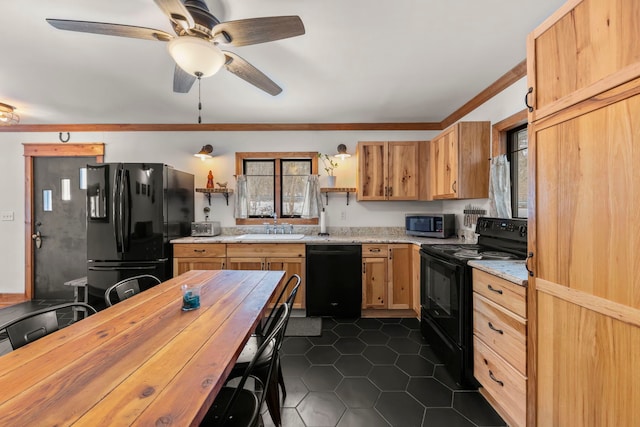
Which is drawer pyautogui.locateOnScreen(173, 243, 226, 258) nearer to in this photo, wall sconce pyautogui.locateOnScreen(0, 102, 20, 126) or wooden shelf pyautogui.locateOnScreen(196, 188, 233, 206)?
wooden shelf pyautogui.locateOnScreen(196, 188, 233, 206)

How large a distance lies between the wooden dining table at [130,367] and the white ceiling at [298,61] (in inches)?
68.1

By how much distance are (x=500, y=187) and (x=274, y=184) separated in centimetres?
267

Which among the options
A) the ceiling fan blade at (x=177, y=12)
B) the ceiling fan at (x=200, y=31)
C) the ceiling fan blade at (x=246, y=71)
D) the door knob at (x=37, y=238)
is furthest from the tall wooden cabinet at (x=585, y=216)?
the door knob at (x=37, y=238)

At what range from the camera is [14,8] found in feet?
5.10

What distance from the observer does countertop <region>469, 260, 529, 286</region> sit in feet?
4.70

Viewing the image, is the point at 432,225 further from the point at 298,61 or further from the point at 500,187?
the point at 298,61

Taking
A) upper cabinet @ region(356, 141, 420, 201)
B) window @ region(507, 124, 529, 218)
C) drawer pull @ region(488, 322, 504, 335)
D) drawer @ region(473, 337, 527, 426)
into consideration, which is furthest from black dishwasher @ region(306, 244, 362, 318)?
window @ region(507, 124, 529, 218)

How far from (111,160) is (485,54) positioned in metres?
4.58

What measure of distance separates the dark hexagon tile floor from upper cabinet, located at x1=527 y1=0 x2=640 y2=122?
182 cm

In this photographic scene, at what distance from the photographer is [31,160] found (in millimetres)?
3650

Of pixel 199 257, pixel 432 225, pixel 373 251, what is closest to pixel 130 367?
pixel 199 257

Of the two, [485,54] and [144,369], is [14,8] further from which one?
[485,54]

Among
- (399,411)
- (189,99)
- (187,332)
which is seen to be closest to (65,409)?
(187,332)

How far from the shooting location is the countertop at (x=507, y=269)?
56.4 inches
